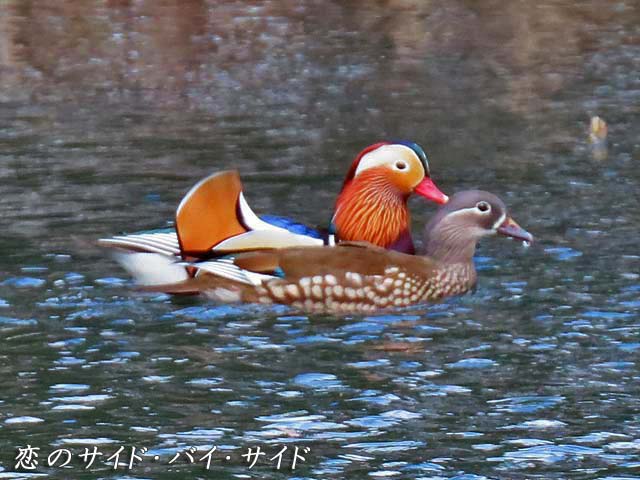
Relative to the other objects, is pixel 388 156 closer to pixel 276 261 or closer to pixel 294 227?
pixel 294 227

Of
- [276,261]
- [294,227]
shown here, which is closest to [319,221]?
[294,227]

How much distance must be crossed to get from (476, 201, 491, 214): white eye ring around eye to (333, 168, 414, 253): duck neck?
0.55 metres

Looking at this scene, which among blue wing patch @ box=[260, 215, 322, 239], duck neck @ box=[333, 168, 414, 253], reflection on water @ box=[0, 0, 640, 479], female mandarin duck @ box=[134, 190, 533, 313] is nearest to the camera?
reflection on water @ box=[0, 0, 640, 479]

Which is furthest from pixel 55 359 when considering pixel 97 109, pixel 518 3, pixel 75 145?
pixel 518 3

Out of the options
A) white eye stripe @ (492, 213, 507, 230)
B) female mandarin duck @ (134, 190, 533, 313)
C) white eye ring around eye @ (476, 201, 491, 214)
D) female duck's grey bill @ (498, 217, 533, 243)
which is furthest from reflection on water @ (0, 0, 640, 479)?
white eye ring around eye @ (476, 201, 491, 214)

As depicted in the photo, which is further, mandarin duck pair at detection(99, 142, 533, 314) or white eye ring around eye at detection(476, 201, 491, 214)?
white eye ring around eye at detection(476, 201, 491, 214)

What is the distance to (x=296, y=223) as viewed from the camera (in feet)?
37.8

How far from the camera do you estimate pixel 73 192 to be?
1431 cm

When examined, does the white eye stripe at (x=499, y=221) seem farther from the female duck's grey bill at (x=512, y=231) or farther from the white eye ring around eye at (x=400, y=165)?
the white eye ring around eye at (x=400, y=165)

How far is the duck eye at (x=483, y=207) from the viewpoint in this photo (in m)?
11.7

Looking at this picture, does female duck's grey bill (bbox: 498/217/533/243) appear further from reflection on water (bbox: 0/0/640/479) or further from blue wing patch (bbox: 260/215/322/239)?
blue wing patch (bbox: 260/215/322/239)

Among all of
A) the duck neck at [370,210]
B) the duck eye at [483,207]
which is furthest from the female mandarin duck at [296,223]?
the duck eye at [483,207]

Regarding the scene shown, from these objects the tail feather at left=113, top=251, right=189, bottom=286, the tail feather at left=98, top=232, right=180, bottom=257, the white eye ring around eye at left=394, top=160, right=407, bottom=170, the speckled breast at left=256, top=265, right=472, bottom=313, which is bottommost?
the speckled breast at left=256, top=265, right=472, bottom=313

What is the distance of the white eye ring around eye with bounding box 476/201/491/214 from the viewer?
11664mm
